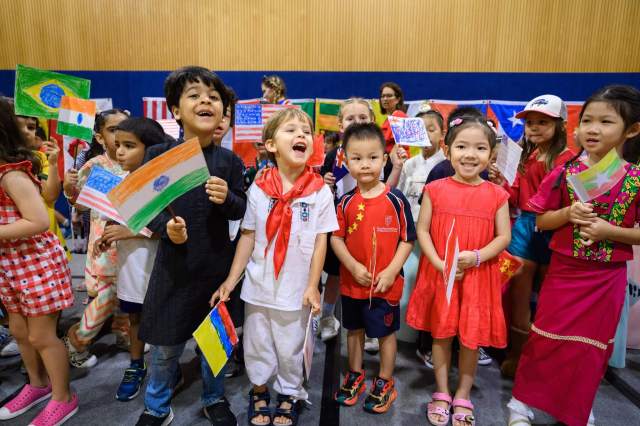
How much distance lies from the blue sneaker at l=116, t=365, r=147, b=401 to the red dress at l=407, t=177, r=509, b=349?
1638 millimetres

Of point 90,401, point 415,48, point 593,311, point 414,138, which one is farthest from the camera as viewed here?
point 415,48

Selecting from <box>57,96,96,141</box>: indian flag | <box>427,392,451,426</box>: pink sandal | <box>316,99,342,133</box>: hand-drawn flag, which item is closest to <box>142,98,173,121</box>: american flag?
<box>316,99,342,133</box>: hand-drawn flag

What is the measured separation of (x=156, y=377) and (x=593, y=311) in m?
2.01

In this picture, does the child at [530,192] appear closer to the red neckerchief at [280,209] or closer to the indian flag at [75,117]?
the red neckerchief at [280,209]

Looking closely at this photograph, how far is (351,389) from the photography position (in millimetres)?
2066

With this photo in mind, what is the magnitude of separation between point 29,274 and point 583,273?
8.30 feet

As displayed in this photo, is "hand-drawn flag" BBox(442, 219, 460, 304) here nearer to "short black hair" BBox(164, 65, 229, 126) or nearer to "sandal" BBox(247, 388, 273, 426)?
"sandal" BBox(247, 388, 273, 426)

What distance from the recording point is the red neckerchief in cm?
170

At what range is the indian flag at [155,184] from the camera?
49.6 inches

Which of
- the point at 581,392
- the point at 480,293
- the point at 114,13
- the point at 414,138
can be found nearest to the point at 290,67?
the point at 114,13

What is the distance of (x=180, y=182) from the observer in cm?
137

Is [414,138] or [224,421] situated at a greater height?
[414,138]

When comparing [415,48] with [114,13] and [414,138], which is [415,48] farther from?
[114,13]

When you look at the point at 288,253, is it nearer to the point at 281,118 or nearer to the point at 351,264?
the point at 351,264
